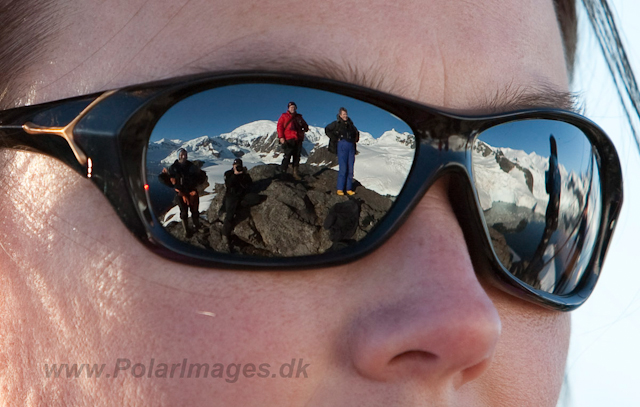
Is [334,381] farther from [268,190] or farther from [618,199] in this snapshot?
[618,199]

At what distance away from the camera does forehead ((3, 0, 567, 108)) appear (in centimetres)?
116

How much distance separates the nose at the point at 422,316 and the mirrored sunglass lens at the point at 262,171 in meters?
0.11

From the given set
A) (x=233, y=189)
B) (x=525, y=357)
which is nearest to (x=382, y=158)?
(x=233, y=189)

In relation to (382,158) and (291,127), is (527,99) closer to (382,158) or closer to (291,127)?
(382,158)

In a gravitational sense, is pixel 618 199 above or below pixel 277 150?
below

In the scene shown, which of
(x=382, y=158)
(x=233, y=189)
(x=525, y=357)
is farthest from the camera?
(x=525, y=357)

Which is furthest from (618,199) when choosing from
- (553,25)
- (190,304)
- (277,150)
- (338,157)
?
(190,304)

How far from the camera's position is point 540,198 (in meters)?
Result: 1.48

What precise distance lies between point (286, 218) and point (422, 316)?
353mm

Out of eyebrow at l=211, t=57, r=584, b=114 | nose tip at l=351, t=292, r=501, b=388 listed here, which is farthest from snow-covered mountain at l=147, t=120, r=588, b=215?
nose tip at l=351, t=292, r=501, b=388

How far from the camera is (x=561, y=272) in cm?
157

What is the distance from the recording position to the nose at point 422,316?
1.11 meters

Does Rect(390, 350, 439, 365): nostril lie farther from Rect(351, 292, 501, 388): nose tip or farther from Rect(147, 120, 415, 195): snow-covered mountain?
Rect(147, 120, 415, 195): snow-covered mountain

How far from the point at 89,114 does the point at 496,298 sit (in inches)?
42.9
